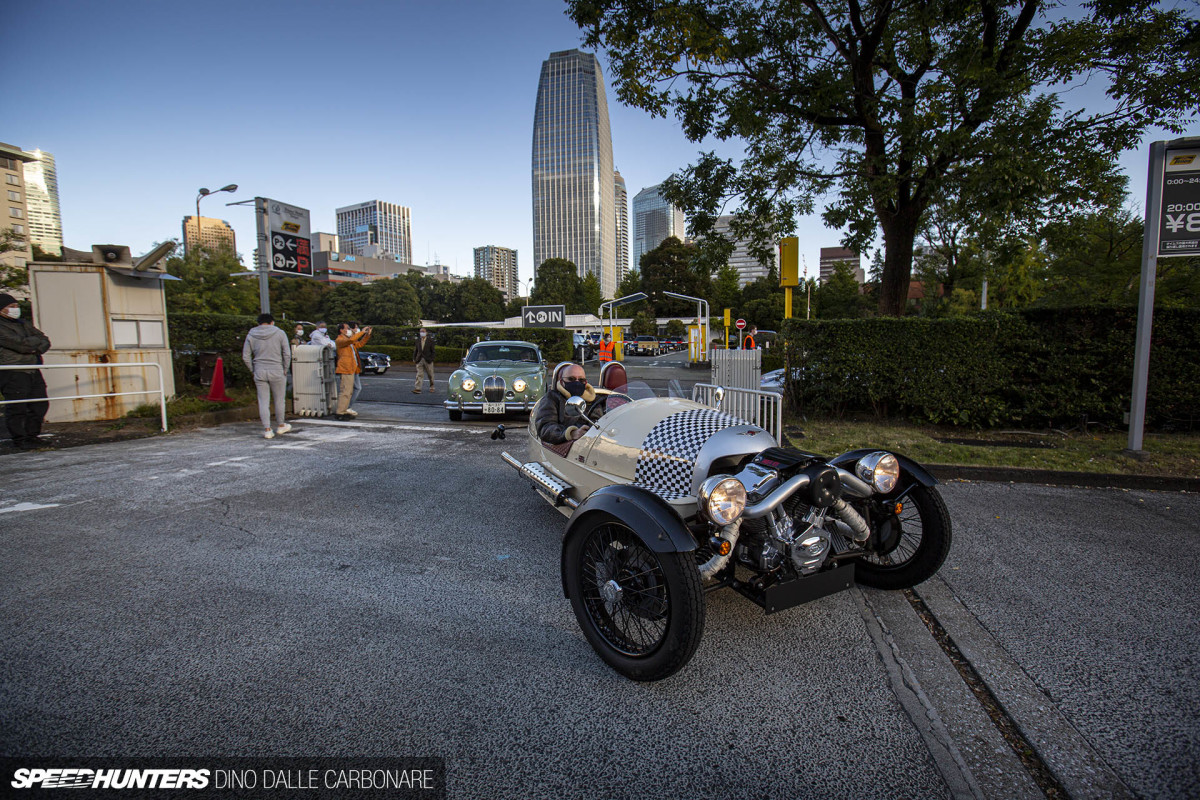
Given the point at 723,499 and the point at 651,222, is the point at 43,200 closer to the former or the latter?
the point at 723,499

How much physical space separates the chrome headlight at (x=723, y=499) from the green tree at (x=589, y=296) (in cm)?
7516

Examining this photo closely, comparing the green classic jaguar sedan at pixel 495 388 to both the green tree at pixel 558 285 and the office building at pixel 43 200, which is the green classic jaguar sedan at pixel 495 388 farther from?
the office building at pixel 43 200

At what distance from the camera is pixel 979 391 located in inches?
301

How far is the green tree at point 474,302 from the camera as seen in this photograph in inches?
2736

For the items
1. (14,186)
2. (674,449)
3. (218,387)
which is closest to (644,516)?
(674,449)

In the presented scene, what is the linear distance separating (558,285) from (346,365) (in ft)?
215

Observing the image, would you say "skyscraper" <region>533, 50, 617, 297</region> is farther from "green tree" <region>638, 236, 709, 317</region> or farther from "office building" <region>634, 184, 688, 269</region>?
"green tree" <region>638, 236, 709, 317</region>

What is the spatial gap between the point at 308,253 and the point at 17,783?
11.5 metres

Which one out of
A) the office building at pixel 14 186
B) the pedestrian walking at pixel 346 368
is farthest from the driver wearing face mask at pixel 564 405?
the office building at pixel 14 186

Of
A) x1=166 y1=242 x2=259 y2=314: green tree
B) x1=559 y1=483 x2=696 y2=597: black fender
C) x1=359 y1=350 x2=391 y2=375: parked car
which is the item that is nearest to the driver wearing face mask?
x1=559 y1=483 x2=696 y2=597: black fender

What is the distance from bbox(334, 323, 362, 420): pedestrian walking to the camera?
9.71m

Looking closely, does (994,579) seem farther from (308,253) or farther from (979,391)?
(308,253)

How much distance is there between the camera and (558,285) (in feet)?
241

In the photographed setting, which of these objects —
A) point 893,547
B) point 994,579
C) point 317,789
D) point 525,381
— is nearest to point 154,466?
point 525,381
